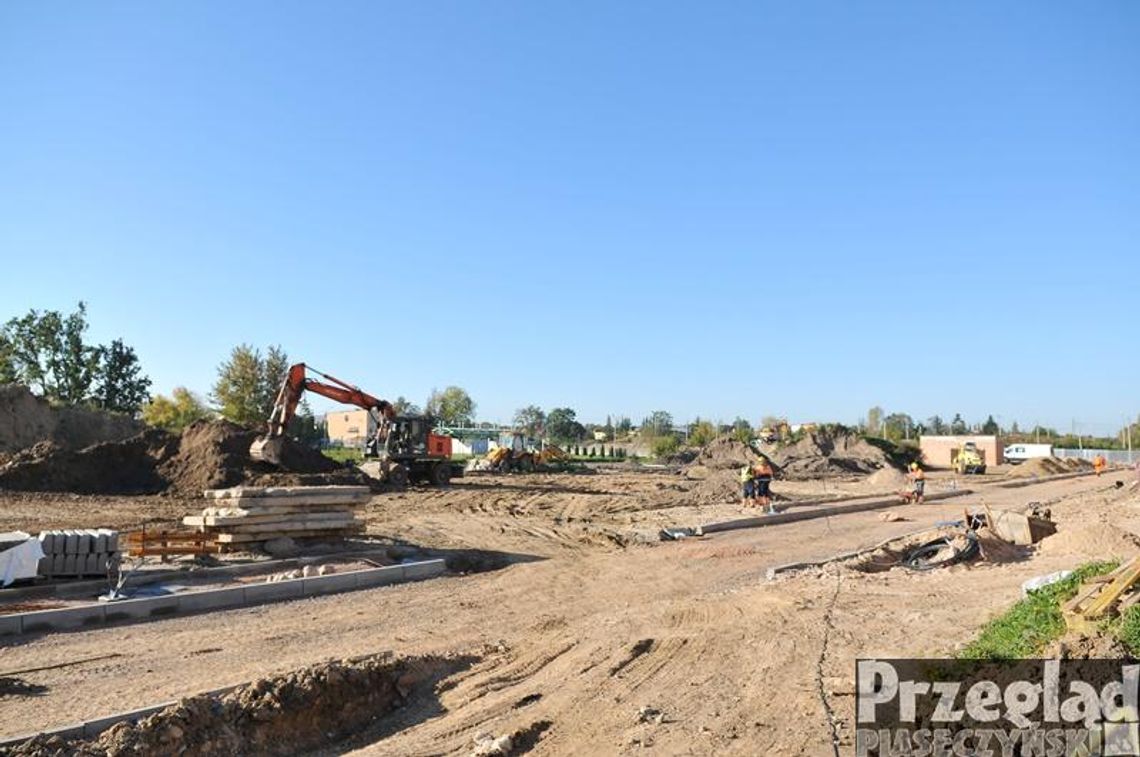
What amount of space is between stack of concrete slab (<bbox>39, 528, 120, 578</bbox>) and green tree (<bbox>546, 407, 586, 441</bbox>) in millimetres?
93275

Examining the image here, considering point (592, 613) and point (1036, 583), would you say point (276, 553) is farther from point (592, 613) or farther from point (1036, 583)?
point (1036, 583)

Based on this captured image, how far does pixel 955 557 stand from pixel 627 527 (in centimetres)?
880

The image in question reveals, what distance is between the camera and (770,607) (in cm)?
984

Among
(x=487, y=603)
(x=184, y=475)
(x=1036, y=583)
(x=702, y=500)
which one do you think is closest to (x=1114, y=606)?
(x=1036, y=583)

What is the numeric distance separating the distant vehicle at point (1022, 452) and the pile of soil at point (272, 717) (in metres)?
66.9

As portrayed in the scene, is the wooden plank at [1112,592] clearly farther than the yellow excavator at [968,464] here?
No

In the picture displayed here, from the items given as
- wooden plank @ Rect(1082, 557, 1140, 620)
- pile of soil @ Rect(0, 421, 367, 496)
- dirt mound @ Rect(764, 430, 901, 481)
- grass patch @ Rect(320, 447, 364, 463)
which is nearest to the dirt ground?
wooden plank @ Rect(1082, 557, 1140, 620)

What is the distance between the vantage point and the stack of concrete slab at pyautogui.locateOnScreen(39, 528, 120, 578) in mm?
11297

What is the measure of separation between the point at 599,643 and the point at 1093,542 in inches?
390

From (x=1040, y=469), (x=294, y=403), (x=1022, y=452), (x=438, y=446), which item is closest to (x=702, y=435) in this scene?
(x=1022, y=452)

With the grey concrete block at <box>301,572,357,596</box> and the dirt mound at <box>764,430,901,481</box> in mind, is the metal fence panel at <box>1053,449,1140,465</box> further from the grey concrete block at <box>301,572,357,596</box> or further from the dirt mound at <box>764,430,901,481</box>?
the grey concrete block at <box>301,572,357,596</box>

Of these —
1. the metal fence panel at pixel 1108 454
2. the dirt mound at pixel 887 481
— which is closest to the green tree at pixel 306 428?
the dirt mound at pixel 887 481

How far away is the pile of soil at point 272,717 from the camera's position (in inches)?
233

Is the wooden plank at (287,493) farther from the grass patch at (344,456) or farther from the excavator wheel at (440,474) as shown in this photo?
the grass patch at (344,456)
